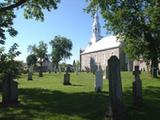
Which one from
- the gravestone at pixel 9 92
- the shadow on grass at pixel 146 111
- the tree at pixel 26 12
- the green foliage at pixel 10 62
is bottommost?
the shadow on grass at pixel 146 111

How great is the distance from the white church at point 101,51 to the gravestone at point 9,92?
253 feet

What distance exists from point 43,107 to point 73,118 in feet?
9.29

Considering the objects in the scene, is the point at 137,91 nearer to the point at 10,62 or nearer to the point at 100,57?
the point at 10,62

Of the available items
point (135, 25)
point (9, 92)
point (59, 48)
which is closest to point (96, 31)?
point (59, 48)

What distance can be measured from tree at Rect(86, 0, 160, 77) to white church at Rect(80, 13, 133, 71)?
55162 mm

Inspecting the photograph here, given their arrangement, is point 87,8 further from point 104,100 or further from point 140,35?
point 104,100

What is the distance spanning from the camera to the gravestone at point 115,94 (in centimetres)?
1227

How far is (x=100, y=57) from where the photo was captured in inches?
4437

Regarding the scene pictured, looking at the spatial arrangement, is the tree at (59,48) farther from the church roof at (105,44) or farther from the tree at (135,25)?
the tree at (135,25)

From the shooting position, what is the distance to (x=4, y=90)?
53.3 feet

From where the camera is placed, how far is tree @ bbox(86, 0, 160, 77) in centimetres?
3534

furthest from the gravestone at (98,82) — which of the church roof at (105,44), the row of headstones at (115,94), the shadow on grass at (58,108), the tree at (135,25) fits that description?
the church roof at (105,44)

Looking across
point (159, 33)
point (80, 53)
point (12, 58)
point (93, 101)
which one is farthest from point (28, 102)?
point (80, 53)

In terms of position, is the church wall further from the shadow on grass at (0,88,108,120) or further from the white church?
the shadow on grass at (0,88,108,120)
